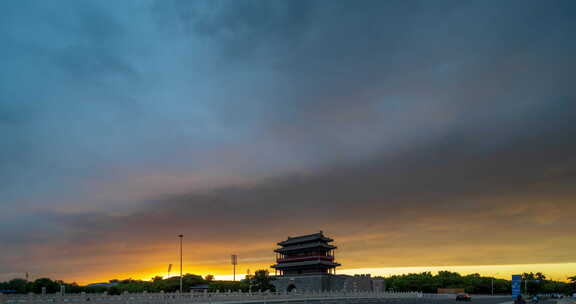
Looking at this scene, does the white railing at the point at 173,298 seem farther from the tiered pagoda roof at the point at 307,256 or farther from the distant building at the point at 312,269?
the tiered pagoda roof at the point at 307,256

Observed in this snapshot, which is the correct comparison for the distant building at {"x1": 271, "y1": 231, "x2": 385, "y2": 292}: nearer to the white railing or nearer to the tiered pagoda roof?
the tiered pagoda roof

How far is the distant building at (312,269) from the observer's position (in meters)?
101

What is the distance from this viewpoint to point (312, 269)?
10738 cm

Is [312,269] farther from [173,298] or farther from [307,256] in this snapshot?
[173,298]

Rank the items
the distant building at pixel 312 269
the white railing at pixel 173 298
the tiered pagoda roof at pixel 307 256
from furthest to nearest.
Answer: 1. the tiered pagoda roof at pixel 307 256
2. the distant building at pixel 312 269
3. the white railing at pixel 173 298

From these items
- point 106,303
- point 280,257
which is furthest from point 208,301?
point 280,257

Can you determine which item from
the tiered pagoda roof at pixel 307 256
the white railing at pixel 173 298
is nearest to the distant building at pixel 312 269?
the tiered pagoda roof at pixel 307 256

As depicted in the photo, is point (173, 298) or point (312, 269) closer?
point (173, 298)

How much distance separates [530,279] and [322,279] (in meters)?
84.7

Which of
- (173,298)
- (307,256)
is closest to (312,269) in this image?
(307,256)

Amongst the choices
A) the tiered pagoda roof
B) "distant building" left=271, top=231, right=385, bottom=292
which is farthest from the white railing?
the tiered pagoda roof

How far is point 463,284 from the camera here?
138500 mm

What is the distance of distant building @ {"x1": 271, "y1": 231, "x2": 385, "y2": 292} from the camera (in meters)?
101

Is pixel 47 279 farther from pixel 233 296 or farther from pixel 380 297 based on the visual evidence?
pixel 380 297
